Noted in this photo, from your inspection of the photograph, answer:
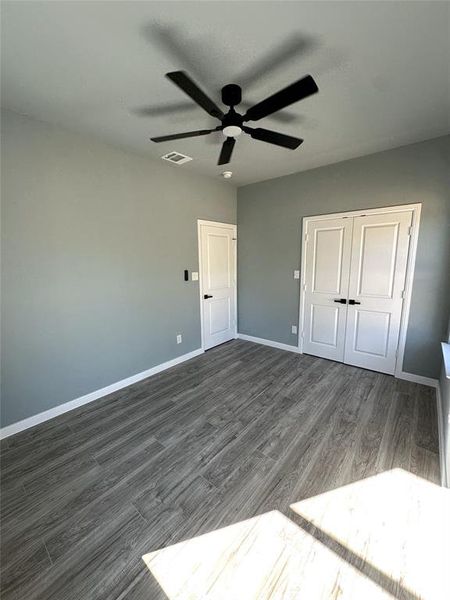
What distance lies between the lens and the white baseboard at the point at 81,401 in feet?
7.28

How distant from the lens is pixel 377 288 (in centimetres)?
311

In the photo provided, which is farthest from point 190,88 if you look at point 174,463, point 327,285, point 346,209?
point 327,285

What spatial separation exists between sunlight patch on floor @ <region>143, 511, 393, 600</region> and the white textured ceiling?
2.82 meters

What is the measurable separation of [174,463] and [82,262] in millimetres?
2086

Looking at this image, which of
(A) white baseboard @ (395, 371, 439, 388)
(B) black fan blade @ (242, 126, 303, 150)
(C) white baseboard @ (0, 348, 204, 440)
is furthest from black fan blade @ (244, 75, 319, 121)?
(A) white baseboard @ (395, 371, 439, 388)

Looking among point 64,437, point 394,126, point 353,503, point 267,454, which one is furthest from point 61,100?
point 353,503

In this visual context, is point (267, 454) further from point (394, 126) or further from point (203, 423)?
point (394, 126)

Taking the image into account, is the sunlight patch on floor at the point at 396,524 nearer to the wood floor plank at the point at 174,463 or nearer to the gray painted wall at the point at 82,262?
the wood floor plank at the point at 174,463

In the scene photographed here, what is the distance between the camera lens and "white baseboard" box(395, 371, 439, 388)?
2861 millimetres

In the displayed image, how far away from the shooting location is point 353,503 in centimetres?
156

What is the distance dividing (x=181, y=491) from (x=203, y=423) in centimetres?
69

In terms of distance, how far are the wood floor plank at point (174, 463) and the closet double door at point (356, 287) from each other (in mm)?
501

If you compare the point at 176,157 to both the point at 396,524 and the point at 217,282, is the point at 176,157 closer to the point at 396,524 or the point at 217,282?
the point at 217,282

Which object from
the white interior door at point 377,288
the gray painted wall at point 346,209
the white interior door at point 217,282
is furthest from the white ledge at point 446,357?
the white interior door at point 217,282
